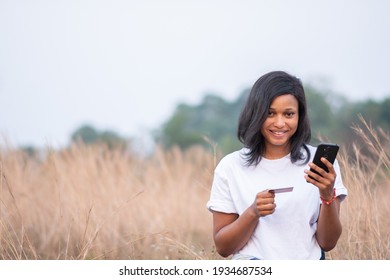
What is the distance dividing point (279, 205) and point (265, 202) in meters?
0.22

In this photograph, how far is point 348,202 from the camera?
3465 millimetres

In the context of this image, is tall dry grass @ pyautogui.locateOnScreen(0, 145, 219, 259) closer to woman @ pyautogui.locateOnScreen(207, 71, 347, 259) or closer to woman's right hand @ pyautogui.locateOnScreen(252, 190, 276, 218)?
woman @ pyautogui.locateOnScreen(207, 71, 347, 259)

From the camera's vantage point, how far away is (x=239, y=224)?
250 centimetres

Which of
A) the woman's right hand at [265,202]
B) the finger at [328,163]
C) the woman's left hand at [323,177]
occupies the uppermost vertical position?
the finger at [328,163]

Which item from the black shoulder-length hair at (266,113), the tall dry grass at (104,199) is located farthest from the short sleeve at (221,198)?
the tall dry grass at (104,199)

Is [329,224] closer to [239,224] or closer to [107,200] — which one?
[239,224]

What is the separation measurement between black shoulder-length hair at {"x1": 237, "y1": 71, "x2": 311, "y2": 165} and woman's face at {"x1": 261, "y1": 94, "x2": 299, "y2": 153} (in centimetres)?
2

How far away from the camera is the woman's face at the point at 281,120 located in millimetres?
2596

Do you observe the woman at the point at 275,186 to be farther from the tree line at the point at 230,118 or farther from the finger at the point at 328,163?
the tree line at the point at 230,118

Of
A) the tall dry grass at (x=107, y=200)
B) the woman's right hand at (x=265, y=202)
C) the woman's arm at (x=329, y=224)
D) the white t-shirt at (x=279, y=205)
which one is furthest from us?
the tall dry grass at (x=107, y=200)

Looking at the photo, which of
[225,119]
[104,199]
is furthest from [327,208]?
[225,119]

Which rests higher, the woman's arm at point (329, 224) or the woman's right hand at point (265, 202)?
the woman's right hand at point (265, 202)
